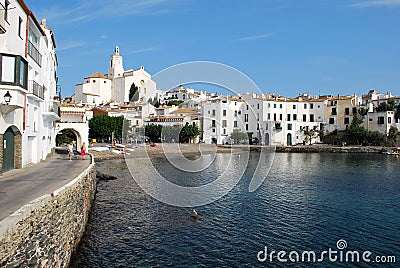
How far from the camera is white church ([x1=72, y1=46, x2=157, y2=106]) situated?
12694 centimetres

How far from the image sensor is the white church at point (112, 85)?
12694 centimetres

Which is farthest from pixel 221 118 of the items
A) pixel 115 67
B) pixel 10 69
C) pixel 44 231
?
pixel 44 231

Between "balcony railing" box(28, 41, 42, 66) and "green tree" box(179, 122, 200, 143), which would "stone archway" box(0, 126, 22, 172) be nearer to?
"balcony railing" box(28, 41, 42, 66)

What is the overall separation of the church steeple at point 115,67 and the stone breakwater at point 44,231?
4868 inches

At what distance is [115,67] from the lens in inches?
5320

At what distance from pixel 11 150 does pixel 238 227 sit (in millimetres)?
13014

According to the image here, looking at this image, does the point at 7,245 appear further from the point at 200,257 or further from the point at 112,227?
the point at 112,227

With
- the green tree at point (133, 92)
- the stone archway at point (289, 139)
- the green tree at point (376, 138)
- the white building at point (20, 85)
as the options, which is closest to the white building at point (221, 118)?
the stone archway at point (289, 139)

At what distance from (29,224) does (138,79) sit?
12643cm

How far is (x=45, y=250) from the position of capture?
10.6m

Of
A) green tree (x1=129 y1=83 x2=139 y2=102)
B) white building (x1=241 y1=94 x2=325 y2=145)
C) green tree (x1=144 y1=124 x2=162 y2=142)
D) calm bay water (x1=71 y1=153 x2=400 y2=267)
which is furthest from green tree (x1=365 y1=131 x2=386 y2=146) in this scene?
green tree (x1=129 y1=83 x2=139 y2=102)

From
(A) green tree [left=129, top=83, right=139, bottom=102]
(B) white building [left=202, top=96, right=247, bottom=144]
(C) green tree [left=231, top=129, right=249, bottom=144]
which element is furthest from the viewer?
(A) green tree [left=129, top=83, right=139, bottom=102]

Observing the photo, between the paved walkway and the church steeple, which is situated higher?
the church steeple

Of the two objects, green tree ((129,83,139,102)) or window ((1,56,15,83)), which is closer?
window ((1,56,15,83))
